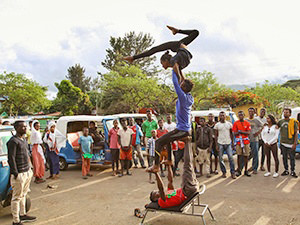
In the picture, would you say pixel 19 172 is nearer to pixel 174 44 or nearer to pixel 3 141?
pixel 3 141

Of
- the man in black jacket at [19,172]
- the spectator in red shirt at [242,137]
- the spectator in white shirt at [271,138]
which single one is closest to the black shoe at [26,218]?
the man in black jacket at [19,172]

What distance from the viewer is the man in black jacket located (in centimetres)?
448

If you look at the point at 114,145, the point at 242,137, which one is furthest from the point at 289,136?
the point at 114,145

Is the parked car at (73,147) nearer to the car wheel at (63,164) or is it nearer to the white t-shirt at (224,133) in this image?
the car wheel at (63,164)

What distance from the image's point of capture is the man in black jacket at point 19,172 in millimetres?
4478

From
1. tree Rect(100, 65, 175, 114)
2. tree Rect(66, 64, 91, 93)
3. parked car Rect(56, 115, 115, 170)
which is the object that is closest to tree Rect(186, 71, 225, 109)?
tree Rect(100, 65, 175, 114)

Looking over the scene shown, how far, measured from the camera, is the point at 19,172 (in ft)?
14.9

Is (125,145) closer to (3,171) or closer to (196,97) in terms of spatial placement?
(3,171)

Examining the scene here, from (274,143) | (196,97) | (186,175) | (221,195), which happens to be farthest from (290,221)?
(196,97)

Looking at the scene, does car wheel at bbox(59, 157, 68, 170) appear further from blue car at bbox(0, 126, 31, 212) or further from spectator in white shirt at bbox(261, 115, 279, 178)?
spectator in white shirt at bbox(261, 115, 279, 178)

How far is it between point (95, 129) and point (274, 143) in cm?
626

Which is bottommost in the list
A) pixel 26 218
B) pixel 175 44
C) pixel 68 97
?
pixel 26 218

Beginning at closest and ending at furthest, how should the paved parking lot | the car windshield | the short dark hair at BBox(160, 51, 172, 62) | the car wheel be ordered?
the short dark hair at BBox(160, 51, 172, 62) → the paved parking lot → the car windshield → the car wheel

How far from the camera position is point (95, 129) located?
10.0 metres
